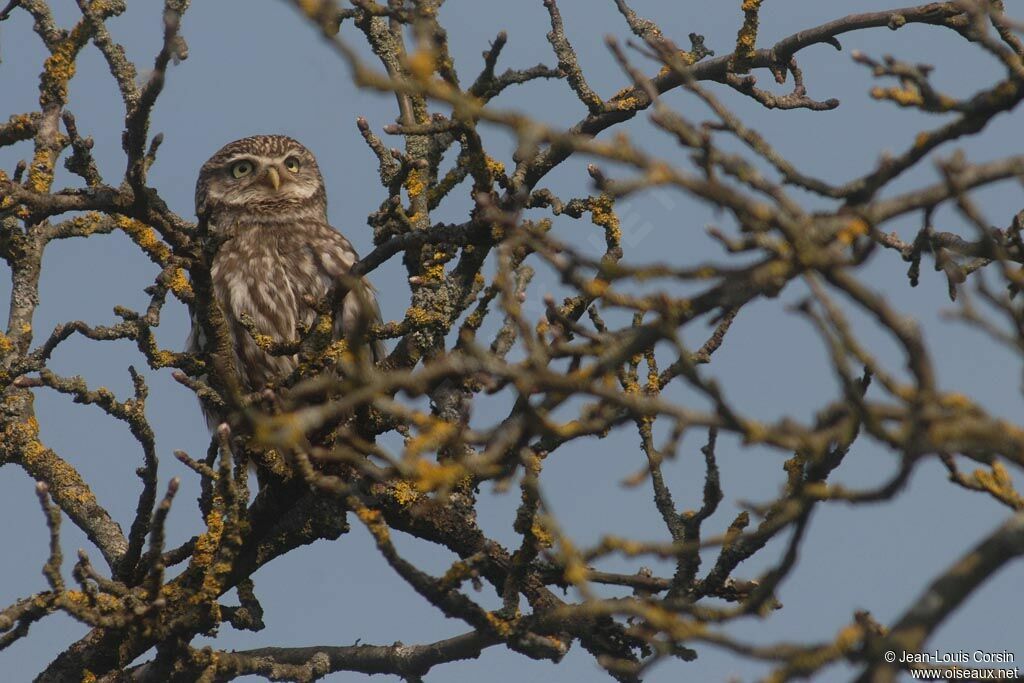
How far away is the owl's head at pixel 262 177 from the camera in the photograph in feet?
25.5

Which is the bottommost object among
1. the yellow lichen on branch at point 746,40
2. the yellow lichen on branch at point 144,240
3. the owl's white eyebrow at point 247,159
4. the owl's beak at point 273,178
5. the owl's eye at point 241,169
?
the yellow lichen on branch at point 144,240

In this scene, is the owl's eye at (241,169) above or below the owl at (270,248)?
above

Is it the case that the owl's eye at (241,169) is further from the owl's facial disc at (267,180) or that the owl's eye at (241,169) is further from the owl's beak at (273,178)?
the owl's beak at (273,178)

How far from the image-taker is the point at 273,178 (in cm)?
780

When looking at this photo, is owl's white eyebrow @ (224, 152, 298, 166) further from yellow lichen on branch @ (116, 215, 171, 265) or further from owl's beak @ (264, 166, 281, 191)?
yellow lichen on branch @ (116, 215, 171, 265)

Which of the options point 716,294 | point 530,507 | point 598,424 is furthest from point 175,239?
point 716,294

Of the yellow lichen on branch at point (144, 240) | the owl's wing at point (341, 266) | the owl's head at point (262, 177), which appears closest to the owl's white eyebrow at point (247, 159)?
the owl's head at point (262, 177)

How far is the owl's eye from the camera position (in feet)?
26.3

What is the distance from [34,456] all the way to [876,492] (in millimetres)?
4089

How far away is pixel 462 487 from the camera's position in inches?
203

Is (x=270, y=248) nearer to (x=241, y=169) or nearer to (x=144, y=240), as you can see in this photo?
(x=241, y=169)

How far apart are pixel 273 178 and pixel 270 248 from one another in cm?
91

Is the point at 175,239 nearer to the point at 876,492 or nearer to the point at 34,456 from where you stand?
the point at 34,456

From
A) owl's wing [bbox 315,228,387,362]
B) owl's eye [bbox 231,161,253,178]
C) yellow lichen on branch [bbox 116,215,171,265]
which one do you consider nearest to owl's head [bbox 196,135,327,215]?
owl's eye [bbox 231,161,253,178]
